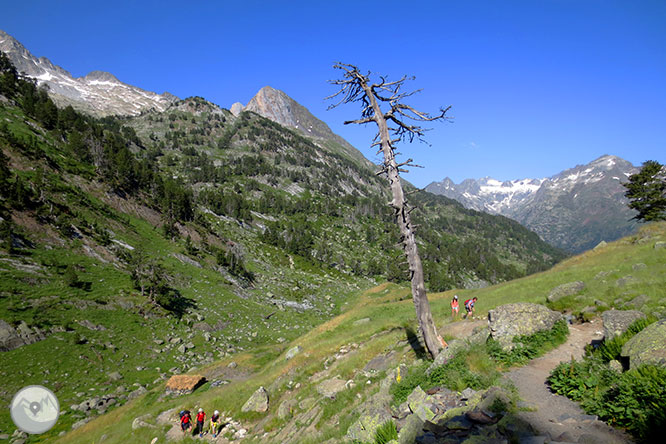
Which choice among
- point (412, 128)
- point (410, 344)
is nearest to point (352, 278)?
point (410, 344)

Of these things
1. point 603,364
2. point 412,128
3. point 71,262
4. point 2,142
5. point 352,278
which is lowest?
point 352,278

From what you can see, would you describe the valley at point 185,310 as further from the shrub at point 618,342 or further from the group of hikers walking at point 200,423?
the shrub at point 618,342

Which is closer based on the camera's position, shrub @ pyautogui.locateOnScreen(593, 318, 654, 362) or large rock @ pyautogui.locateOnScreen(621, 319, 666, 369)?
large rock @ pyautogui.locateOnScreen(621, 319, 666, 369)

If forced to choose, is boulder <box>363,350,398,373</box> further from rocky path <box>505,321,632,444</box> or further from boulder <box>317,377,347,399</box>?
rocky path <box>505,321,632,444</box>

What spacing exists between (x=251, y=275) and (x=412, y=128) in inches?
2514

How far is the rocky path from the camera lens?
5841mm

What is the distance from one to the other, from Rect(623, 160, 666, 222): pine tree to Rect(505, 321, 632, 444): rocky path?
181ft

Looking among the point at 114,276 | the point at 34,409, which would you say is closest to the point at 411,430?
the point at 34,409

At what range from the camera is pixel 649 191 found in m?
48.5

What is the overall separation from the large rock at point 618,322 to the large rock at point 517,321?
2247 millimetres

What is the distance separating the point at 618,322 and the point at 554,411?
4.96 meters

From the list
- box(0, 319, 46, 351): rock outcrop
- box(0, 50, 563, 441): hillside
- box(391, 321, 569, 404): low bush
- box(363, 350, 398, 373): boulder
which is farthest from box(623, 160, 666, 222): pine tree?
box(0, 319, 46, 351): rock outcrop

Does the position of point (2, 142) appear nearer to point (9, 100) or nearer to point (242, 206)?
point (9, 100)

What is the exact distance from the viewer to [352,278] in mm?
108562
